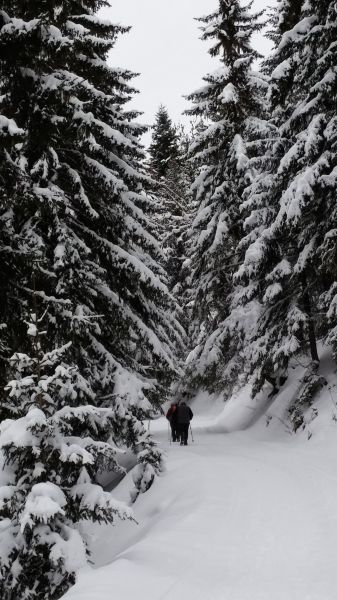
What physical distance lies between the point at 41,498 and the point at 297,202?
10082 mm

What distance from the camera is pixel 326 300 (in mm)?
13711

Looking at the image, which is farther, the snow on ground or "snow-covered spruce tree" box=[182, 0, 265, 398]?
"snow-covered spruce tree" box=[182, 0, 265, 398]

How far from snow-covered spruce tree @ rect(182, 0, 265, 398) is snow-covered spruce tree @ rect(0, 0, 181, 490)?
3554mm

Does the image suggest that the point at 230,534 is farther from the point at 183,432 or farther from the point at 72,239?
the point at 183,432

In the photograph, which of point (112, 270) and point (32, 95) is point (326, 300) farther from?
point (32, 95)

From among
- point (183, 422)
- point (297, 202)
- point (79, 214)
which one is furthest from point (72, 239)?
point (183, 422)

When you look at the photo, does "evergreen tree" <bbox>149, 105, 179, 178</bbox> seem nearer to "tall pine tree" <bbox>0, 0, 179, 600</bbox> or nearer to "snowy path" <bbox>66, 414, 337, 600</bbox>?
"tall pine tree" <bbox>0, 0, 179, 600</bbox>

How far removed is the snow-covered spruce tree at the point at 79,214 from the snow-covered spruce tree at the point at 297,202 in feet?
11.4

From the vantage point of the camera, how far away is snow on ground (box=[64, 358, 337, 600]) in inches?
230

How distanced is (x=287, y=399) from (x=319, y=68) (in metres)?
10.3

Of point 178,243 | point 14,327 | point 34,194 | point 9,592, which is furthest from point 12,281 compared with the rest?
point 178,243

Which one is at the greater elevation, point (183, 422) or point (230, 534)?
point (183, 422)

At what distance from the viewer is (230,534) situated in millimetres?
7617

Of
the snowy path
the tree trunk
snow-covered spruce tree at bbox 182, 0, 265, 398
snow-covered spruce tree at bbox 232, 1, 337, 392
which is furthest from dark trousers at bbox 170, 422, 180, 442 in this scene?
the tree trunk
